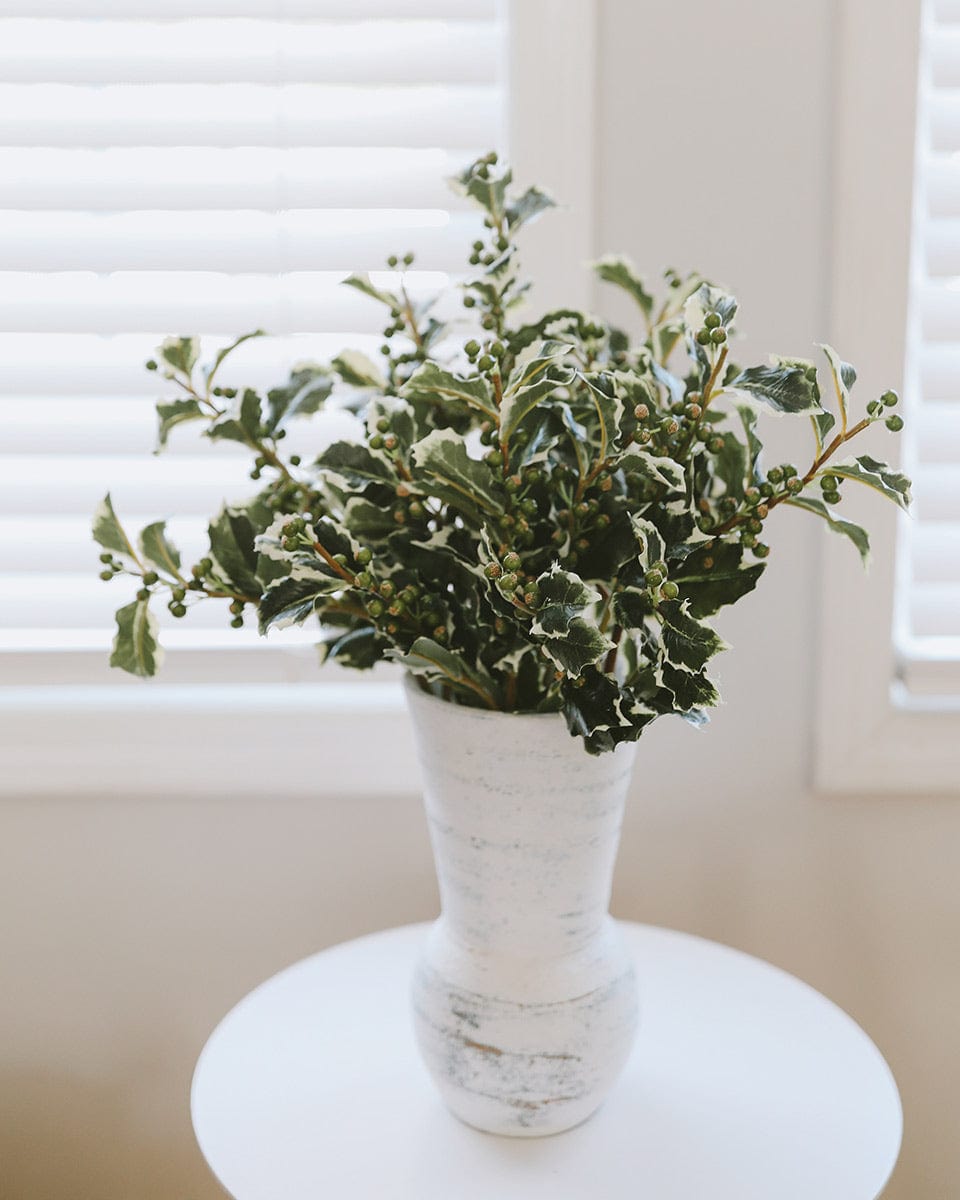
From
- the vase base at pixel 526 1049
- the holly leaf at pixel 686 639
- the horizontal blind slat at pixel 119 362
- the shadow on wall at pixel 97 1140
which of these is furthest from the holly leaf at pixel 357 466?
the shadow on wall at pixel 97 1140

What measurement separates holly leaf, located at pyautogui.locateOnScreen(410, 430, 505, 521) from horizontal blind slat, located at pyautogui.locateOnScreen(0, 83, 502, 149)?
0.56 metres

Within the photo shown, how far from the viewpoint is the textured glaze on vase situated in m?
0.75

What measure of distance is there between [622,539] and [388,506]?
0.16 m

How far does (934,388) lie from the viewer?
1132mm

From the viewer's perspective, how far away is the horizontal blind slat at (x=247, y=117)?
1116 mm

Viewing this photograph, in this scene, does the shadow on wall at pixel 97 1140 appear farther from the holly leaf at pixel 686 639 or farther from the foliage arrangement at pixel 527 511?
the holly leaf at pixel 686 639

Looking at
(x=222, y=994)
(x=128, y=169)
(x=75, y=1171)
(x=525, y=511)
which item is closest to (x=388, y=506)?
(x=525, y=511)

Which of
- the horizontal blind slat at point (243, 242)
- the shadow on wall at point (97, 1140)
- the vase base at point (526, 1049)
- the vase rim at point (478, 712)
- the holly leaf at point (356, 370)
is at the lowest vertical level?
the shadow on wall at point (97, 1140)

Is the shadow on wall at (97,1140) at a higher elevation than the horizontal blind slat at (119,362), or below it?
below

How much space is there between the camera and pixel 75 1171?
1.28 m

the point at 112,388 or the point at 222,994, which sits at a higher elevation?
the point at 112,388

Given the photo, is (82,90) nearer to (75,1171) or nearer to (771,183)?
(771,183)

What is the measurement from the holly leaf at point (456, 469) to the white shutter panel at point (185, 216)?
520 mm

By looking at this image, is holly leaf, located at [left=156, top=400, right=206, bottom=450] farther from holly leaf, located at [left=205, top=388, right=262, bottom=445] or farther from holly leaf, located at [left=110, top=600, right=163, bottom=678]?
holly leaf, located at [left=110, top=600, right=163, bottom=678]
